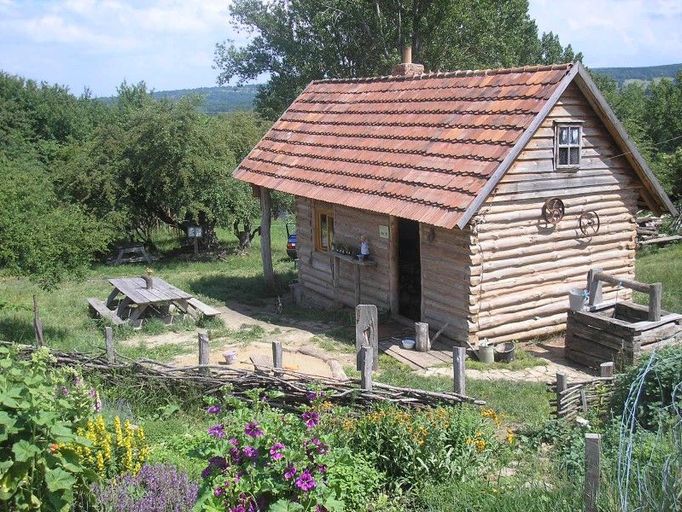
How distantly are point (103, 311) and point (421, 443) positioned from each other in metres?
10.9

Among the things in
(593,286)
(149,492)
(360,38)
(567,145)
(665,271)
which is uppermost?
(360,38)

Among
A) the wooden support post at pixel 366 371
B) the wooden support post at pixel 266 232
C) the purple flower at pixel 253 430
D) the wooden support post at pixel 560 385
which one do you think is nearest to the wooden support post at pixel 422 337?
the wooden support post at pixel 366 371

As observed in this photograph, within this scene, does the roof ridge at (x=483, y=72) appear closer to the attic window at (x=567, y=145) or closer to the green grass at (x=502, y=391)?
the attic window at (x=567, y=145)

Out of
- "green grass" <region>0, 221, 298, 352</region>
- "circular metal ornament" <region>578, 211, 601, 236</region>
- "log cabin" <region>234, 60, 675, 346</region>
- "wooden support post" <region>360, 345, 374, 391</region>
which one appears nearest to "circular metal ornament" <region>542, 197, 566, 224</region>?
"log cabin" <region>234, 60, 675, 346</region>

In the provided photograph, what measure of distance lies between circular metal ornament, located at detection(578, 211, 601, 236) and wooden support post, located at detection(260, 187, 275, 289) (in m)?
7.77

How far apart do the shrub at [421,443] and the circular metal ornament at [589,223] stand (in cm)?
762

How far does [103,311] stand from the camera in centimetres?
1540

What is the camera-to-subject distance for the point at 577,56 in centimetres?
5572

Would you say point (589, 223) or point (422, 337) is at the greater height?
point (589, 223)

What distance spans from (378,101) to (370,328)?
7306 millimetres

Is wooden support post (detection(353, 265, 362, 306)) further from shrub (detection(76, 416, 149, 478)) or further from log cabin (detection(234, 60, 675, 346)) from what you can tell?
shrub (detection(76, 416, 149, 478))

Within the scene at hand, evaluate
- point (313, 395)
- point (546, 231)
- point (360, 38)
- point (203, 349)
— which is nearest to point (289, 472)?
point (313, 395)

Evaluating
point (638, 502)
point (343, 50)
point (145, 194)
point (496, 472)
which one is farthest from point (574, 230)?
point (343, 50)

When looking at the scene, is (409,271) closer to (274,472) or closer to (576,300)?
(576,300)
